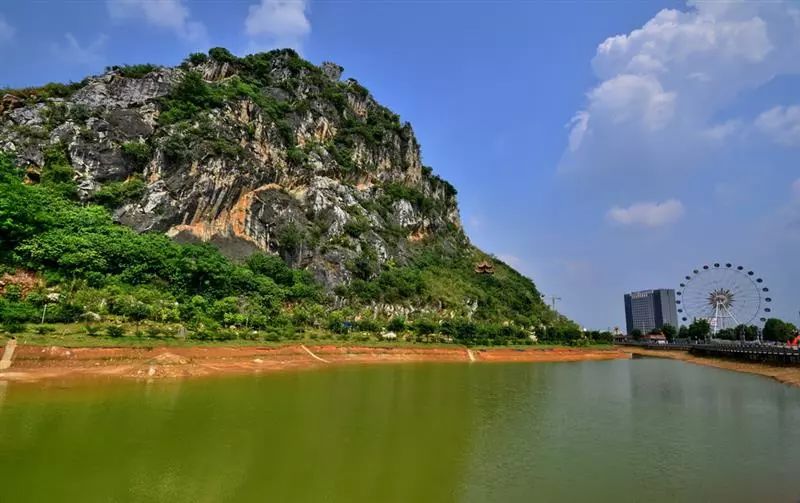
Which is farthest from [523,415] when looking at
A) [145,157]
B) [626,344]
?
[626,344]

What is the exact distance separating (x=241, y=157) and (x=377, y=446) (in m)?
54.4

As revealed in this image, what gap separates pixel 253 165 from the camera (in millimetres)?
61469

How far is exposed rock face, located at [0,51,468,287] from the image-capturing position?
5175cm

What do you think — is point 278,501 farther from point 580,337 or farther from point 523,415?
point 580,337

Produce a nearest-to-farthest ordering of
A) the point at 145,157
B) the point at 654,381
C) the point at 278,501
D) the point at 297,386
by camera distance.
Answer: the point at 278,501
the point at 297,386
the point at 654,381
the point at 145,157

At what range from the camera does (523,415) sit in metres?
19.5

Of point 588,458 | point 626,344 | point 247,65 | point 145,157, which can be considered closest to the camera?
point 588,458

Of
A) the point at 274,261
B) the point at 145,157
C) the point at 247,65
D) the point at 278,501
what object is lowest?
the point at 278,501

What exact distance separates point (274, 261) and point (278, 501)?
48310 mm

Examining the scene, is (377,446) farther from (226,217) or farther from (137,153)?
(137,153)

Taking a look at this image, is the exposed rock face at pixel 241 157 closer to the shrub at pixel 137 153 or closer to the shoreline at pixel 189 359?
the shrub at pixel 137 153

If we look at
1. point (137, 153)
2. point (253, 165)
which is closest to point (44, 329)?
point (137, 153)

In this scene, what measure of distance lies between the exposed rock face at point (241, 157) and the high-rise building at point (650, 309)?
123 m

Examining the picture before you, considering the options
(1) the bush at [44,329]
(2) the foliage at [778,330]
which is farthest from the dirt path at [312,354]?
(2) the foliage at [778,330]
